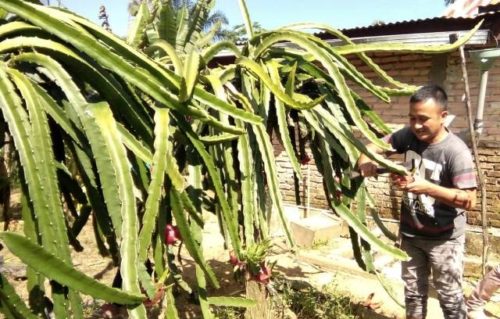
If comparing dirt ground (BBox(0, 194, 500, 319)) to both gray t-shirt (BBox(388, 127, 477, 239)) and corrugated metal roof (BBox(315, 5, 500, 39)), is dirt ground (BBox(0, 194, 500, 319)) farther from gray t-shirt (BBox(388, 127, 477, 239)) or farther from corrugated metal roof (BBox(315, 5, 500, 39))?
corrugated metal roof (BBox(315, 5, 500, 39))

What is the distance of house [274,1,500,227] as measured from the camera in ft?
15.2

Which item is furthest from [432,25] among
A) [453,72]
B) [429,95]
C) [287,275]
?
[287,275]

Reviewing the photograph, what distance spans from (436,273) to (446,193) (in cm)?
67

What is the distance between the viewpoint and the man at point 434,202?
2389 millimetres

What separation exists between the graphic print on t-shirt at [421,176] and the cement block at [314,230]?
9.29 ft

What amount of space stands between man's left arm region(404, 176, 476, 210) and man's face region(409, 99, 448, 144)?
0.33m

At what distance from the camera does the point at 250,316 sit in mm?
2594

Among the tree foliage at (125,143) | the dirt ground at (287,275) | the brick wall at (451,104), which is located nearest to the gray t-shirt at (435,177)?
the tree foliage at (125,143)

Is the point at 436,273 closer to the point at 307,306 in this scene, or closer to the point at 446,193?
the point at 446,193

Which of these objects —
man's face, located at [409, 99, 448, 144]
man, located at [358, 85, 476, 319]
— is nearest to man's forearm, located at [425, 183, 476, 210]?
man, located at [358, 85, 476, 319]

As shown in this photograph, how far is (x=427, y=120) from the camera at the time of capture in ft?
7.99

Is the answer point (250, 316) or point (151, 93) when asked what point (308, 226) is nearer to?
point (250, 316)

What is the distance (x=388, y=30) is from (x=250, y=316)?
3.77 m

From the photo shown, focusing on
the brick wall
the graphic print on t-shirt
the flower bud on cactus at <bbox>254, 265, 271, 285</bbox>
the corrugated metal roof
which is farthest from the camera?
the brick wall
